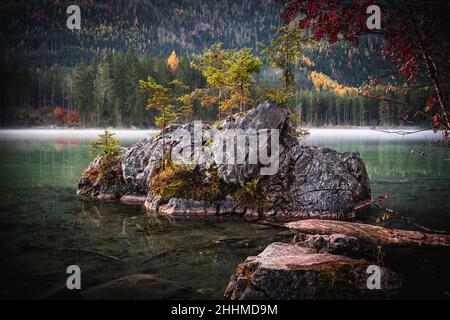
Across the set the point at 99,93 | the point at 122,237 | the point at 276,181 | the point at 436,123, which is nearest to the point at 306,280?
the point at 436,123

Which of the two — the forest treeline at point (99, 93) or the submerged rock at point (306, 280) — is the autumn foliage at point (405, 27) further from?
the forest treeline at point (99, 93)

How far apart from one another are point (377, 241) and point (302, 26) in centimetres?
903

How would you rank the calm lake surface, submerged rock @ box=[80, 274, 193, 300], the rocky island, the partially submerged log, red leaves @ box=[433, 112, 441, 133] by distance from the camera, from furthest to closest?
the rocky island
the partially submerged log
the calm lake surface
submerged rock @ box=[80, 274, 193, 300]
red leaves @ box=[433, 112, 441, 133]

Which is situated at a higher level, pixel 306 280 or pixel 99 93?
pixel 99 93

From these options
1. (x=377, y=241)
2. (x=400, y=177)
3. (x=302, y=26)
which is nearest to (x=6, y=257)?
(x=302, y=26)

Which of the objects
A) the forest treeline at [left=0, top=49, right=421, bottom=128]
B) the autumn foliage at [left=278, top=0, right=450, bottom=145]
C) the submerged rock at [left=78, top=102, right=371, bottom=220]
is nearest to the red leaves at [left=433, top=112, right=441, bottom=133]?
the autumn foliage at [left=278, top=0, right=450, bottom=145]

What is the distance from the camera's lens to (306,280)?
8.11 metres

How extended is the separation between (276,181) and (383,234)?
22.5 ft

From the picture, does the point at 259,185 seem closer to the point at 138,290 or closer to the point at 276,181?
the point at 276,181

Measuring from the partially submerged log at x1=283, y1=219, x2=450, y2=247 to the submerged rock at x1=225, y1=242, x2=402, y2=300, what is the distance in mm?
3573

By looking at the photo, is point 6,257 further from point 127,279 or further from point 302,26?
point 302,26

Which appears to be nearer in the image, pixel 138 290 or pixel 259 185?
pixel 138 290

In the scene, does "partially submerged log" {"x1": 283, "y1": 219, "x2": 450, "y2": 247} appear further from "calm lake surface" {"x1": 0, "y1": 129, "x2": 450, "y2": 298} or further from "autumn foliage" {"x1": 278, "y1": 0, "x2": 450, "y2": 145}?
"autumn foliage" {"x1": 278, "y1": 0, "x2": 450, "y2": 145}

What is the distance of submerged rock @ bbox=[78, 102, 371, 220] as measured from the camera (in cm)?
1802
